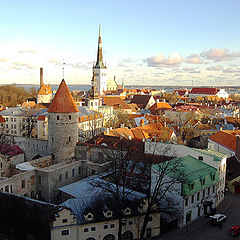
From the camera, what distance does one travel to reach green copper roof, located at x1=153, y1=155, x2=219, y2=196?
23011 mm

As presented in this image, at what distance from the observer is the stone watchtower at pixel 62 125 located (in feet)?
105

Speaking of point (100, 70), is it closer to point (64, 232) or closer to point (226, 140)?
point (226, 140)

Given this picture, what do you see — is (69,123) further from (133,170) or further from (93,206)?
(93,206)

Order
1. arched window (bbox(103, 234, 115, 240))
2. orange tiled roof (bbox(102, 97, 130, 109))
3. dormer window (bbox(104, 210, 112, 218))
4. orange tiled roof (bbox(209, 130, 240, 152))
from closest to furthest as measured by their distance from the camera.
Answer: dormer window (bbox(104, 210, 112, 218)), arched window (bbox(103, 234, 115, 240)), orange tiled roof (bbox(209, 130, 240, 152)), orange tiled roof (bbox(102, 97, 130, 109))

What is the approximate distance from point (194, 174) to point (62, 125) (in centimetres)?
1544

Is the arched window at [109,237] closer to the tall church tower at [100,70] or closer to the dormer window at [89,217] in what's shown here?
the dormer window at [89,217]

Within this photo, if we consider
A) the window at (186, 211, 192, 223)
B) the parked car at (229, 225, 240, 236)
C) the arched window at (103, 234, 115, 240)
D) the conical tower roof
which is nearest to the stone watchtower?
the conical tower roof

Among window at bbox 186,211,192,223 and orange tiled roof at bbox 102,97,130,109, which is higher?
orange tiled roof at bbox 102,97,130,109

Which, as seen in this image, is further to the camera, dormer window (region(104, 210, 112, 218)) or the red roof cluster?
the red roof cluster

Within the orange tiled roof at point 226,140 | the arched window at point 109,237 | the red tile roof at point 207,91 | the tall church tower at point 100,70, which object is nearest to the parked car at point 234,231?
the arched window at point 109,237

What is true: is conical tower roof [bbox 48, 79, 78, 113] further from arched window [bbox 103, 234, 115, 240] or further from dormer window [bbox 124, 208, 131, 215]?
arched window [bbox 103, 234, 115, 240]

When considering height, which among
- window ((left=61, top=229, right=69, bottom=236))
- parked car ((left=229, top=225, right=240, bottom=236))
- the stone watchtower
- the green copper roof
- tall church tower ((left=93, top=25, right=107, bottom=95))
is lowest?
parked car ((left=229, top=225, right=240, bottom=236))

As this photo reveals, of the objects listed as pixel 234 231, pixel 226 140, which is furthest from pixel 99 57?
pixel 234 231

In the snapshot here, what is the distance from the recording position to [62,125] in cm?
3209
